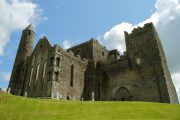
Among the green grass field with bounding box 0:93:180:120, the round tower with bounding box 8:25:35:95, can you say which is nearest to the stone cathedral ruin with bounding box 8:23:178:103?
the round tower with bounding box 8:25:35:95

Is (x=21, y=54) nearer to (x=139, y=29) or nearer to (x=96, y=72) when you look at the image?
(x=96, y=72)

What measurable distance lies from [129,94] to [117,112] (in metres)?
21.1

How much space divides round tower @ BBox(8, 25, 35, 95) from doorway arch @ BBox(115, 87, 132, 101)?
73.8 ft

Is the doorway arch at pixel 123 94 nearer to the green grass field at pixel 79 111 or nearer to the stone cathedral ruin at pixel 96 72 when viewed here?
the stone cathedral ruin at pixel 96 72

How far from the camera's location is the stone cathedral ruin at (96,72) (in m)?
40.1

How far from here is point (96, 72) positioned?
49.6 m

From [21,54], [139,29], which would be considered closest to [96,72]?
[139,29]

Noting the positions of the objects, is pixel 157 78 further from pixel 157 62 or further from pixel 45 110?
pixel 45 110

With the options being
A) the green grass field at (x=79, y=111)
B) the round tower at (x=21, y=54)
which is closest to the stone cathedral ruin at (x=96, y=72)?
the round tower at (x=21, y=54)

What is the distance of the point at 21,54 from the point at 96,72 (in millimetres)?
19148

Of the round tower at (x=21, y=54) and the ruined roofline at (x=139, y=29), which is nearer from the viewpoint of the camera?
the ruined roofline at (x=139, y=29)

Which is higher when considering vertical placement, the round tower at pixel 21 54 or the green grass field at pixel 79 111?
the round tower at pixel 21 54

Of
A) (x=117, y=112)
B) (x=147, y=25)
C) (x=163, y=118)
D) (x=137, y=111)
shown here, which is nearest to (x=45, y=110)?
(x=117, y=112)

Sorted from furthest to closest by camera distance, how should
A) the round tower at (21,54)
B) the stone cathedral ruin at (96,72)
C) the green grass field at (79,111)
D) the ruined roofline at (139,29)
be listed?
1. the round tower at (21,54)
2. the ruined roofline at (139,29)
3. the stone cathedral ruin at (96,72)
4. the green grass field at (79,111)
